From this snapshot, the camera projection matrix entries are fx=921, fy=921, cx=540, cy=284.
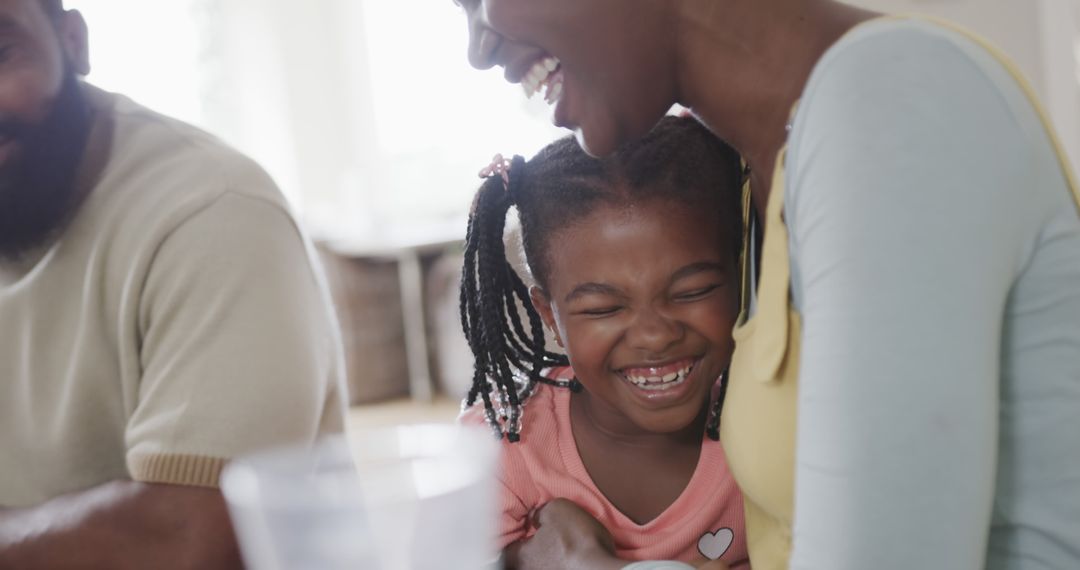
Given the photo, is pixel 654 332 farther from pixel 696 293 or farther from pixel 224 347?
pixel 224 347

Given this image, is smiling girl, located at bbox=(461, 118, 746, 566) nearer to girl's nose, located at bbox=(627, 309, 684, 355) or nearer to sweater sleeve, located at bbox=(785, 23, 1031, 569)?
girl's nose, located at bbox=(627, 309, 684, 355)

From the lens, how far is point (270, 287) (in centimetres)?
100

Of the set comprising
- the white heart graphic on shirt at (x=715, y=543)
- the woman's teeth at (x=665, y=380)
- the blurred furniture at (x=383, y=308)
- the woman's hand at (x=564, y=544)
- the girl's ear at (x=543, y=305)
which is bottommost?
the blurred furniture at (x=383, y=308)

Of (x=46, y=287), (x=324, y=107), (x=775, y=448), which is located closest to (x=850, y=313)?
(x=775, y=448)

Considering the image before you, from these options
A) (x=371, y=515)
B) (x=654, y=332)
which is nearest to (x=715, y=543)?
(x=654, y=332)

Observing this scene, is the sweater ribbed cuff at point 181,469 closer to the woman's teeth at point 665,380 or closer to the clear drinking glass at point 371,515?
the clear drinking glass at point 371,515

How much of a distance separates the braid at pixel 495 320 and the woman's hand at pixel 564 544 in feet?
0.52

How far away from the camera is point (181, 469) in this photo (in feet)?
2.99

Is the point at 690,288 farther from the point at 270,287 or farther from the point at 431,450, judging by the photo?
the point at 431,450

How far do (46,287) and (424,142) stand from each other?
510 cm

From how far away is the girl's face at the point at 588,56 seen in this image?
33.4 inches

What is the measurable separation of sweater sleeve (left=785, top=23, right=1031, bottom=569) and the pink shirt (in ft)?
1.86

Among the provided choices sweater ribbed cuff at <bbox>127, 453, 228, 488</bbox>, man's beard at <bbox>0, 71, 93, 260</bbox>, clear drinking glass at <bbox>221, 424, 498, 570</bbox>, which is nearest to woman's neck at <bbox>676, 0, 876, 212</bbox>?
clear drinking glass at <bbox>221, 424, 498, 570</bbox>

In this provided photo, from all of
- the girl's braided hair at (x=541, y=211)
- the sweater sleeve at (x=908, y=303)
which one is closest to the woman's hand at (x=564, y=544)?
the girl's braided hair at (x=541, y=211)
